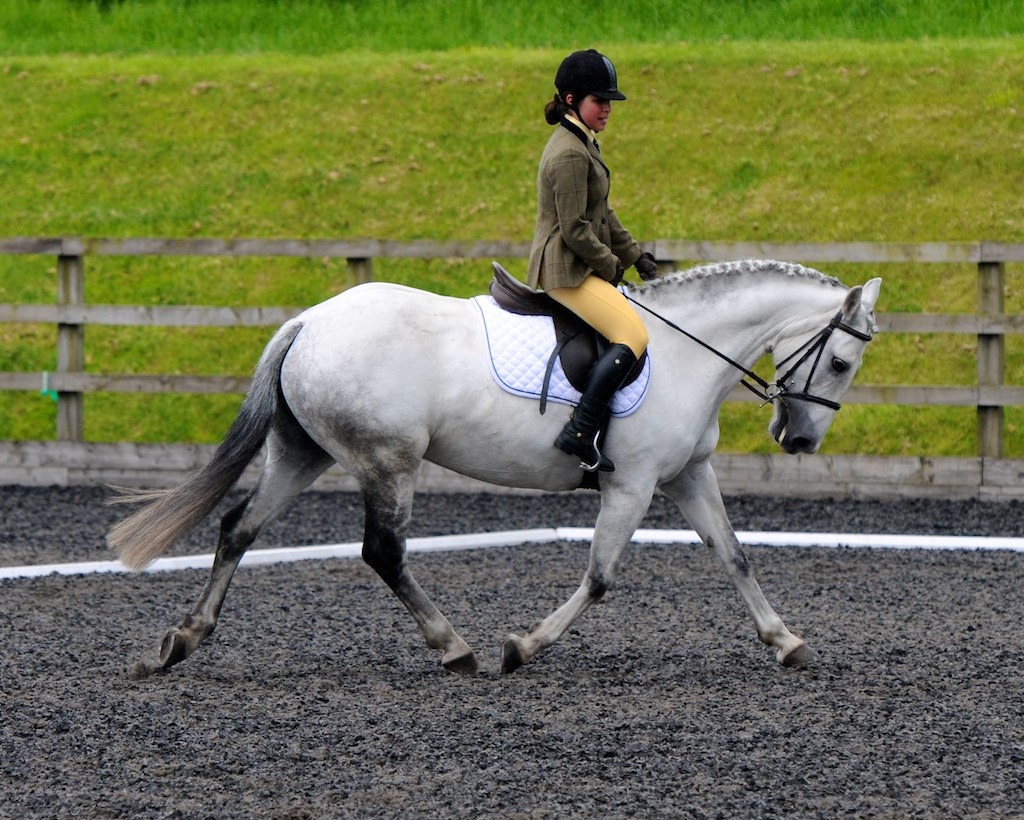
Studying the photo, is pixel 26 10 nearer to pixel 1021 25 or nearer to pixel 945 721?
pixel 1021 25

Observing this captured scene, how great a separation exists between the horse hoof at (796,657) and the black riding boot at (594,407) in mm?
1037

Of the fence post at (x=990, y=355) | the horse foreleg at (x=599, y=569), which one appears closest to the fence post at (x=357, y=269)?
the fence post at (x=990, y=355)

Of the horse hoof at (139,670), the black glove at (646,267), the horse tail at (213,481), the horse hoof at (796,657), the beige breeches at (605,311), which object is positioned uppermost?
the black glove at (646,267)

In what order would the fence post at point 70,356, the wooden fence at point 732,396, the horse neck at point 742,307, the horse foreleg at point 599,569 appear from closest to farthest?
1. the horse foreleg at point 599,569
2. the horse neck at point 742,307
3. the wooden fence at point 732,396
4. the fence post at point 70,356

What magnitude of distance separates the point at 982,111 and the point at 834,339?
11113mm

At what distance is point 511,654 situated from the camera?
5.30m

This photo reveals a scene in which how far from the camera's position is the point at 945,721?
460 cm

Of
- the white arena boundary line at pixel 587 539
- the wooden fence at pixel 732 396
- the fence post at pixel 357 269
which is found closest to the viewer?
the white arena boundary line at pixel 587 539

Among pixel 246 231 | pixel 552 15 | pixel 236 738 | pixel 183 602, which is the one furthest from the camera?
pixel 552 15

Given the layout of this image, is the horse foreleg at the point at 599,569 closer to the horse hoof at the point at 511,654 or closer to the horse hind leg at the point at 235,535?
the horse hoof at the point at 511,654

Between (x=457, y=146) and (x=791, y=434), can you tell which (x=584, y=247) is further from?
(x=457, y=146)

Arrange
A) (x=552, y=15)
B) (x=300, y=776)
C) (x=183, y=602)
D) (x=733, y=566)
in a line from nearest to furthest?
(x=300, y=776)
(x=733, y=566)
(x=183, y=602)
(x=552, y=15)

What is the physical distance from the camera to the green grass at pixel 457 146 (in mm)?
13148

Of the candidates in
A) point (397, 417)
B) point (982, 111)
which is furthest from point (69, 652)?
point (982, 111)
